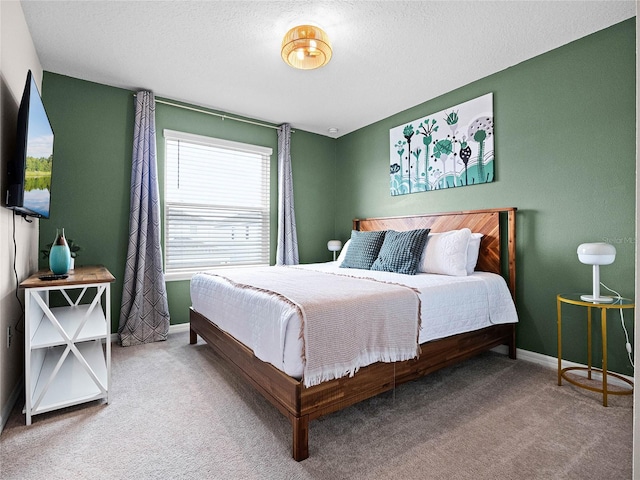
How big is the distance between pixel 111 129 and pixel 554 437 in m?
4.33

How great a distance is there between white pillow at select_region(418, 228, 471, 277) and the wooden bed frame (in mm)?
364

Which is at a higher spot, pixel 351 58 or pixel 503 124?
pixel 351 58

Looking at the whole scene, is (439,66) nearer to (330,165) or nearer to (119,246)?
(330,165)

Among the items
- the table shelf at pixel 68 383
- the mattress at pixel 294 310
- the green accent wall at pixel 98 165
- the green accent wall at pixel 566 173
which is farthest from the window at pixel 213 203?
the green accent wall at pixel 566 173

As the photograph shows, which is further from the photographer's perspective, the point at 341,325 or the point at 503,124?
the point at 503,124

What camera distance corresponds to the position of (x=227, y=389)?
218cm

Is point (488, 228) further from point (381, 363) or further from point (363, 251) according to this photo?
point (381, 363)

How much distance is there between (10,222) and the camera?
1.95 meters

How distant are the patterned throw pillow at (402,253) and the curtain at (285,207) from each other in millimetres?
1526

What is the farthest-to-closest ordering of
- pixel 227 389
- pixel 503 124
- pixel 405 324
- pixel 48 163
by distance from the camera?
pixel 503 124, pixel 48 163, pixel 227 389, pixel 405 324

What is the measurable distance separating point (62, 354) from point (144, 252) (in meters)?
1.43

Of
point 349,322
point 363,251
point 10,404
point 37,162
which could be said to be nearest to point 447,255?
point 363,251

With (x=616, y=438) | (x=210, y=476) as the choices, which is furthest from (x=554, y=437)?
(x=210, y=476)

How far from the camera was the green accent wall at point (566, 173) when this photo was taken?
2.26m
